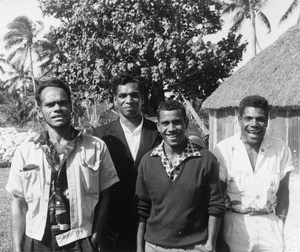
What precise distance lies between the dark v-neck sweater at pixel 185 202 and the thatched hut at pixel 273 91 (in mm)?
9320

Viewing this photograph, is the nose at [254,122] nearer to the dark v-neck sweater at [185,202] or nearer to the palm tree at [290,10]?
the dark v-neck sweater at [185,202]

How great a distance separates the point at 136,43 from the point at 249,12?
16.7 meters

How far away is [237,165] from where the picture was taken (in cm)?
288

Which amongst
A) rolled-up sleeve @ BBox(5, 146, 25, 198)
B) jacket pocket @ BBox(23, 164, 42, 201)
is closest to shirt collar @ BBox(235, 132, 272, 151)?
jacket pocket @ BBox(23, 164, 42, 201)

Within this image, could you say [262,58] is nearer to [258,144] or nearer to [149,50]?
[149,50]

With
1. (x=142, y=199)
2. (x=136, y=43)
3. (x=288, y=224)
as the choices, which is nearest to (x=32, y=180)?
(x=142, y=199)

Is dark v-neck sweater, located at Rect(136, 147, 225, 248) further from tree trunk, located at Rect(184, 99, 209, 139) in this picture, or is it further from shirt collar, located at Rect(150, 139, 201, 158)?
tree trunk, located at Rect(184, 99, 209, 139)

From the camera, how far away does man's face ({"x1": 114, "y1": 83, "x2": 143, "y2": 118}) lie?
3.26m

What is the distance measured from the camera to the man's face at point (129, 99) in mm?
3264

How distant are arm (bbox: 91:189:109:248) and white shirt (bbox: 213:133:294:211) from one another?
2.69 feet

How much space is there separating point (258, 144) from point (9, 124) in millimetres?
34010

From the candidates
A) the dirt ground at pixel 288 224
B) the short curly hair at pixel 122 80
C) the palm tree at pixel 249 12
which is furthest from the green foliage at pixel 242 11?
the short curly hair at pixel 122 80

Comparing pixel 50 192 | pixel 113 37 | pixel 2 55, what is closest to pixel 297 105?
pixel 113 37

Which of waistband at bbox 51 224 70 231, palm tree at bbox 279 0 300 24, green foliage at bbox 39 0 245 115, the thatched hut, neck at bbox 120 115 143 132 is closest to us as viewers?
waistband at bbox 51 224 70 231
